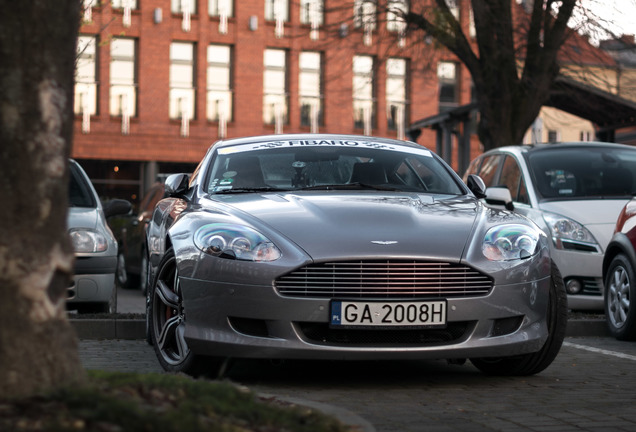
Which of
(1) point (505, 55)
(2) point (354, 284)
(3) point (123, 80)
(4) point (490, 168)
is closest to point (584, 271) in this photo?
(4) point (490, 168)

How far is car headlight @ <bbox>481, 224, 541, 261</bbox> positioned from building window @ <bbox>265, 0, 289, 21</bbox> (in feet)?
136

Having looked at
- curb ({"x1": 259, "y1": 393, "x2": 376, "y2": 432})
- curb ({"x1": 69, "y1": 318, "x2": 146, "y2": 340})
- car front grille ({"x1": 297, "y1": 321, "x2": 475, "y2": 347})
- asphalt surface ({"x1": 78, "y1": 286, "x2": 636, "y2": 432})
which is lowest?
curb ({"x1": 69, "y1": 318, "x2": 146, "y2": 340})

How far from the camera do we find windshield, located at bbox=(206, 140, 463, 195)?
7723 mm

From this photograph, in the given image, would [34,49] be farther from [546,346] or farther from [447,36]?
[447,36]

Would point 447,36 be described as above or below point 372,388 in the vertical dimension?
above

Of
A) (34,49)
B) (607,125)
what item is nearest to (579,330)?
(34,49)

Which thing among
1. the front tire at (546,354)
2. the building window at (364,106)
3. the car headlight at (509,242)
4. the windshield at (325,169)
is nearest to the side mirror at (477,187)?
the windshield at (325,169)

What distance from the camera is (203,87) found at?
A: 46.1 m

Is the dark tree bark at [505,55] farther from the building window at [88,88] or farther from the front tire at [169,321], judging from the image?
the building window at [88,88]

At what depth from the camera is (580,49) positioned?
22719mm

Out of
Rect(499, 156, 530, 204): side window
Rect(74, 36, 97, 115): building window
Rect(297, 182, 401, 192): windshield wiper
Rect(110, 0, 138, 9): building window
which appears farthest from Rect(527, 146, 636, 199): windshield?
Rect(74, 36, 97, 115): building window

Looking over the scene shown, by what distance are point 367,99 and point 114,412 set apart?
4519 cm

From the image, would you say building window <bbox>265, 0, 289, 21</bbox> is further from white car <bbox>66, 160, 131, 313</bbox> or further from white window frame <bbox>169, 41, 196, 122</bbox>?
white car <bbox>66, 160, 131, 313</bbox>

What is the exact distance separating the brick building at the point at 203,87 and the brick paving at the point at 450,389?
119 feet
